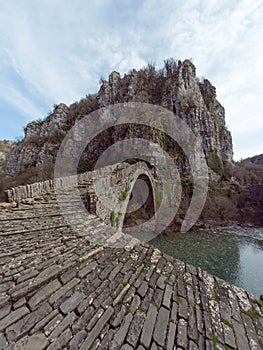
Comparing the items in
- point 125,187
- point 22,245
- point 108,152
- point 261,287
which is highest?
point 108,152

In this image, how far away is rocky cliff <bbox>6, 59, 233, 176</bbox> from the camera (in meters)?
20.5

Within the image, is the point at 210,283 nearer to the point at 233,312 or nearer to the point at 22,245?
the point at 233,312

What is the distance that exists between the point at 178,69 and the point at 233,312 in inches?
1247

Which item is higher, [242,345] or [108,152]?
[108,152]

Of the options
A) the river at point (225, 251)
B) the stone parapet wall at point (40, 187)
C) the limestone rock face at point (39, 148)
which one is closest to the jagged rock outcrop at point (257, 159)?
the river at point (225, 251)

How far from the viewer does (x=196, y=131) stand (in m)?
22.1

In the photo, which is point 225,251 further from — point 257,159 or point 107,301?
point 257,159

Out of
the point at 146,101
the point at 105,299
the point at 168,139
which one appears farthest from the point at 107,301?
the point at 146,101

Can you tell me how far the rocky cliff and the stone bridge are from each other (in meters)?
16.7

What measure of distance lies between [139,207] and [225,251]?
8.02 meters

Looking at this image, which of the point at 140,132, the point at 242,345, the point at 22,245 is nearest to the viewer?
the point at 242,345

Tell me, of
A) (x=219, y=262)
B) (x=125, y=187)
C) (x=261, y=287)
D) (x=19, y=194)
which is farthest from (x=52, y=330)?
(x=219, y=262)

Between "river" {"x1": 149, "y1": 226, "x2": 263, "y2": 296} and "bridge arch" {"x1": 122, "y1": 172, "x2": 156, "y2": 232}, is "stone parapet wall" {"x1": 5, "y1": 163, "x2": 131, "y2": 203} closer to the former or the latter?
"river" {"x1": 149, "y1": 226, "x2": 263, "y2": 296}

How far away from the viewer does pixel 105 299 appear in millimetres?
1786
